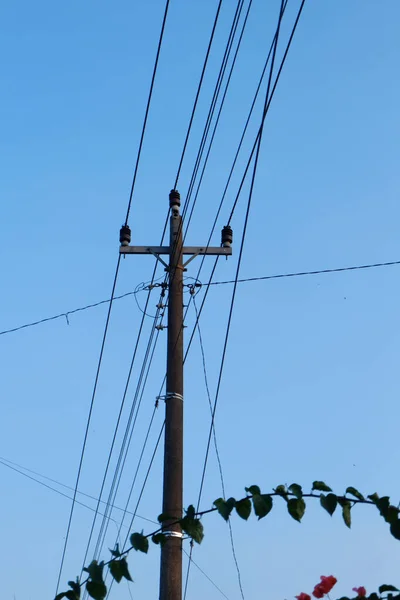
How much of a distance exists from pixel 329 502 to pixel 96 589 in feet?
3.12

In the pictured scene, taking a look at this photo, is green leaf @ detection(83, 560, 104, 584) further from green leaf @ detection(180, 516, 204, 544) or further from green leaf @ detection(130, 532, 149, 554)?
green leaf @ detection(180, 516, 204, 544)

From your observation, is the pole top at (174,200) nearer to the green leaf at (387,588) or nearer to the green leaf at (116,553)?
the green leaf at (116,553)

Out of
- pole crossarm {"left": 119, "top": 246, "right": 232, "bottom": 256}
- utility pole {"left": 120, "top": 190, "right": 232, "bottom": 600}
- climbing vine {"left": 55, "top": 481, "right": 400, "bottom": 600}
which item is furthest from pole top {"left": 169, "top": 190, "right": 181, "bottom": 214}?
climbing vine {"left": 55, "top": 481, "right": 400, "bottom": 600}

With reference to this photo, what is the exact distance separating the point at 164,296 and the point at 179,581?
3144 millimetres

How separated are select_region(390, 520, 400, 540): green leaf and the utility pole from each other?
3336 mm

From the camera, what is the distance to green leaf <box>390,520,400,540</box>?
3.23m

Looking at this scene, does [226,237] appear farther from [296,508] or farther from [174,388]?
[296,508]

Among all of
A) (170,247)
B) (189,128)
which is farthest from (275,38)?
(170,247)

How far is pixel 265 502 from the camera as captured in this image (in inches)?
139

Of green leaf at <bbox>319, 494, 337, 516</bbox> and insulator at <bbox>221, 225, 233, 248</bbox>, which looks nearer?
green leaf at <bbox>319, 494, 337, 516</bbox>

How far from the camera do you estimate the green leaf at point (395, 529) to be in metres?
3.23

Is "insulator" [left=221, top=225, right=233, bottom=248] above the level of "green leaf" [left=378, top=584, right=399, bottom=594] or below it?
above

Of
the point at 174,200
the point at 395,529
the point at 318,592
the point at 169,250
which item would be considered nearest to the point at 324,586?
the point at 318,592

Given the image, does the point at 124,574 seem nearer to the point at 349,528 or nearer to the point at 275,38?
the point at 349,528
